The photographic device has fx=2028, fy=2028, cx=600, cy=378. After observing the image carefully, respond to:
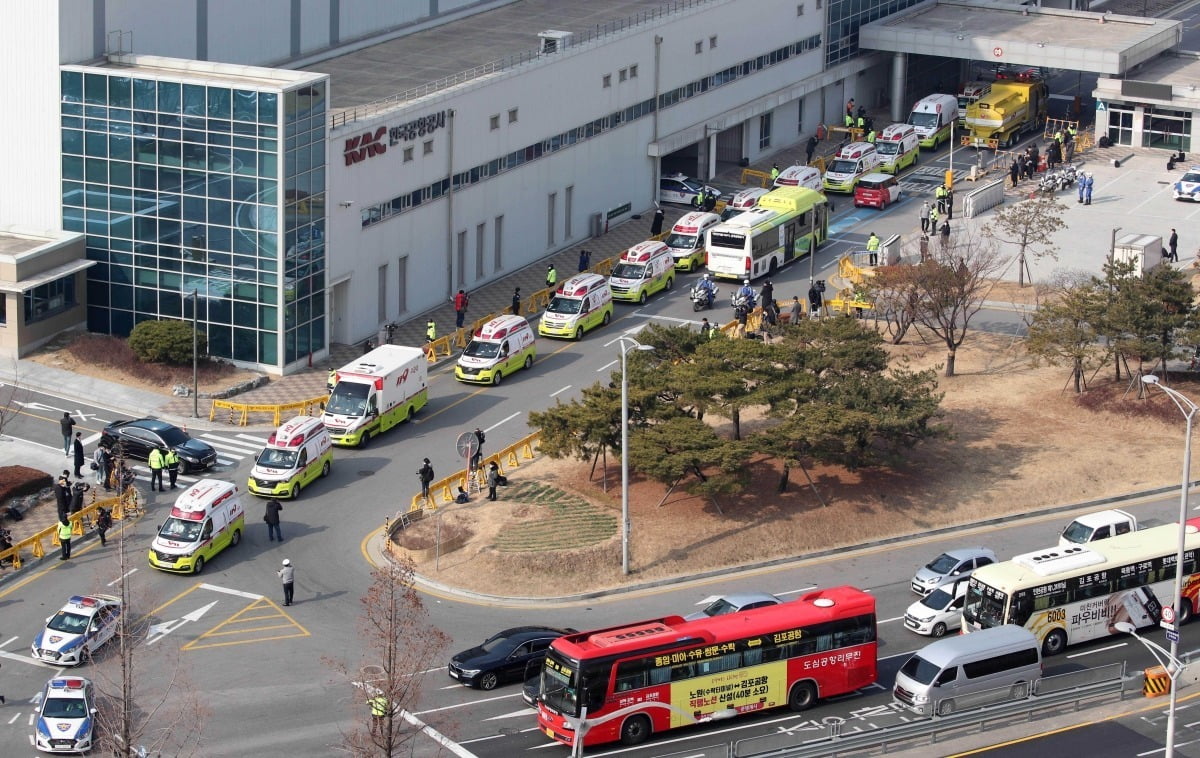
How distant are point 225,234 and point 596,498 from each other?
20.6 metres

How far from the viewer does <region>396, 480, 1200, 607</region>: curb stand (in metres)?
64.2

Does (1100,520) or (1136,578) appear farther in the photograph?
(1100,520)

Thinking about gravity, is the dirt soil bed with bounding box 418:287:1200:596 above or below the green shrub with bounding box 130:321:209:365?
below

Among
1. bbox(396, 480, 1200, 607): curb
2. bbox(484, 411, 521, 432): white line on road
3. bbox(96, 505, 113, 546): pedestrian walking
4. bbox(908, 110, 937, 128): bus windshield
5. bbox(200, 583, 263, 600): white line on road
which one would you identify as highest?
bbox(908, 110, 937, 128): bus windshield

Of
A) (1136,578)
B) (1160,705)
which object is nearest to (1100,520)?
(1136,578)

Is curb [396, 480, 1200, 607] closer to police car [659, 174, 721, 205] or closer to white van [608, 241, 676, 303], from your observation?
white van [608, 241, 676, 303]

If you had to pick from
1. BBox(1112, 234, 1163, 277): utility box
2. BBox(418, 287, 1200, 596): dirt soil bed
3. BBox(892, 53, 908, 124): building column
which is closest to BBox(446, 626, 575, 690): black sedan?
BBox(418, 287, 1200, 596): dirt soil bed

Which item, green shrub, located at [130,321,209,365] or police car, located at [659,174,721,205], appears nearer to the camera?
green shrub, located at [130,321,209,365]

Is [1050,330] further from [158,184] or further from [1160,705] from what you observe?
[158,184]

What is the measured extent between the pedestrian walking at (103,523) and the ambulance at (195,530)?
6.24ft

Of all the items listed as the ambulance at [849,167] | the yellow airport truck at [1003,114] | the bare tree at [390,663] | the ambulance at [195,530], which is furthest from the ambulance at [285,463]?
the yellow airport truck at [1003,114]

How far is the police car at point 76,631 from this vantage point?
58.9 metres

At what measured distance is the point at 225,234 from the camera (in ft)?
266

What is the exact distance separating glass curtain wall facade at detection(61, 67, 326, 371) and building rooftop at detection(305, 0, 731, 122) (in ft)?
23.7
